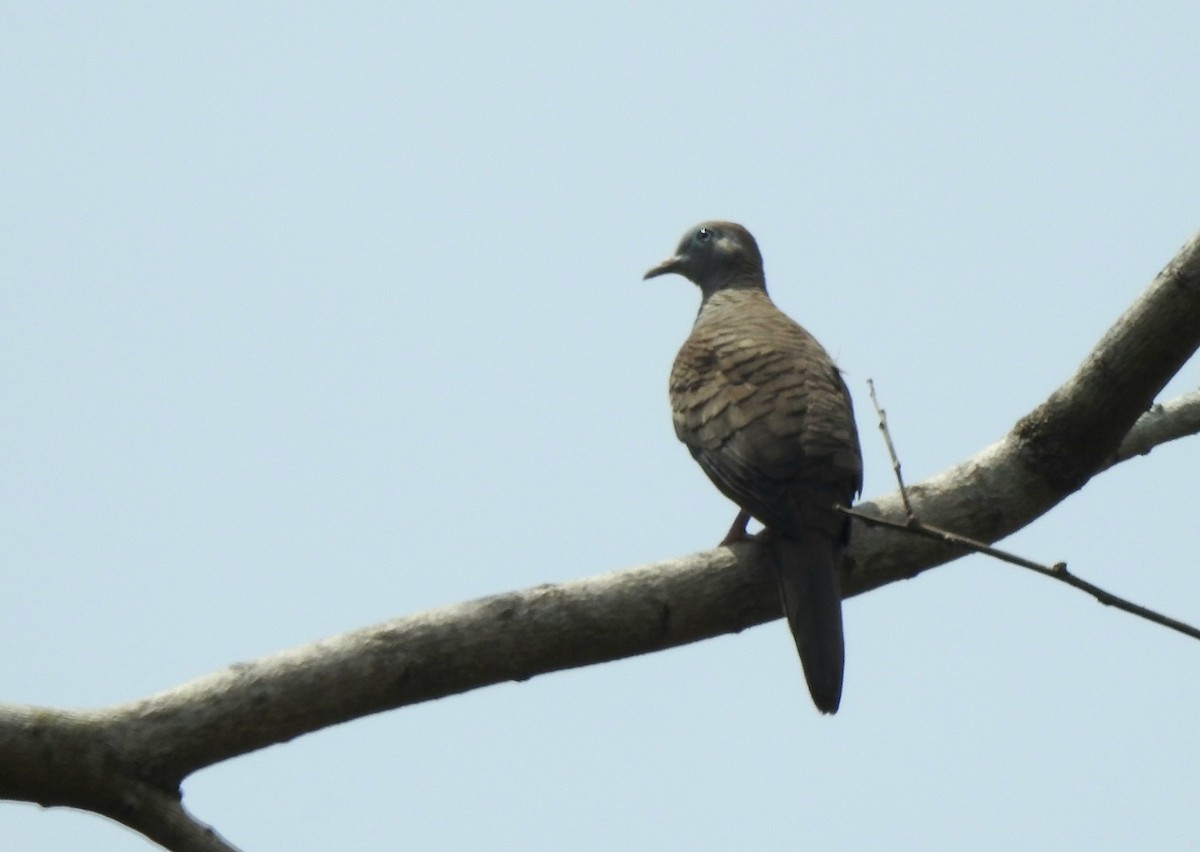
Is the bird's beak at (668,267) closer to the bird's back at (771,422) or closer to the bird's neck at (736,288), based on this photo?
the bird's neck at (736,288)

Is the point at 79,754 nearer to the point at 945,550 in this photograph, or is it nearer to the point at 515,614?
the point at 515,614

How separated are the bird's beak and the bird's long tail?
120 inches

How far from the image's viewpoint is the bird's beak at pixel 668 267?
7.09 meters

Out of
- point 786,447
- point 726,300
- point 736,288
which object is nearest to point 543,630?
point 786,447

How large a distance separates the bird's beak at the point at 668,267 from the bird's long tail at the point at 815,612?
305 centimetres

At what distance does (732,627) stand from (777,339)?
5.33ft

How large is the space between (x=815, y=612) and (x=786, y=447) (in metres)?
0.62

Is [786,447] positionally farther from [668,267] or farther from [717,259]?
[668,267]

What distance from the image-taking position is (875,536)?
13.9ft

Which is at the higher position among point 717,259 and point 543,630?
point 717,259

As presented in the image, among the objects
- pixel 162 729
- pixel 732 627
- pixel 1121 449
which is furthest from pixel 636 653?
pixel 1121 449

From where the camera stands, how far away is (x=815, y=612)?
13.6 feet

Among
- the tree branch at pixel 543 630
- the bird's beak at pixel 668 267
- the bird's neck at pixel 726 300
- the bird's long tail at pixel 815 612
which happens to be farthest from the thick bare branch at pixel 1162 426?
the bird's beak at pixel 668 267

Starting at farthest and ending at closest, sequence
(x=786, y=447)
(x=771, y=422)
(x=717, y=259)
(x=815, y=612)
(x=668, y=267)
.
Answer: (x=668, y=267) → (x=717, y=259) → (x=771, y=422) → (x=786, y=447) → (x=815, y=612)
